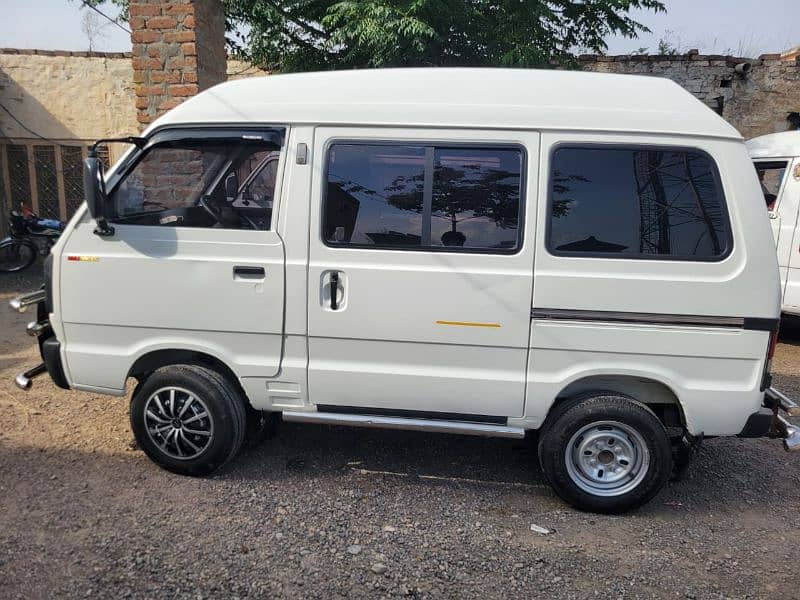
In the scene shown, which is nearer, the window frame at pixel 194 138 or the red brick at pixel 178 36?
the window frame at pixel 194 138

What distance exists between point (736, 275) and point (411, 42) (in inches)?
221

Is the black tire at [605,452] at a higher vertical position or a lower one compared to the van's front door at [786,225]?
lower

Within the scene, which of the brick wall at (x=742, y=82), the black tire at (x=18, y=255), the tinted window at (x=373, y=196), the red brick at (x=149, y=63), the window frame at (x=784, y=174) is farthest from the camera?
the brick wall at (x=742, y=82)

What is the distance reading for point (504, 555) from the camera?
9.65ft

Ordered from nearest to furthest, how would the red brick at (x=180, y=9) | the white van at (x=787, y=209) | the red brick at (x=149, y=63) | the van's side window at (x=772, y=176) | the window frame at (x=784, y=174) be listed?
the red brick at (x=180, y=9), the red brick at (x=149, y=63), the white van at (x=787, y=209), the window frame at (x=784, y=174), the van's side window at (x=772, y=176)

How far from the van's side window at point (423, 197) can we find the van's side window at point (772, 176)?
16.1 ft

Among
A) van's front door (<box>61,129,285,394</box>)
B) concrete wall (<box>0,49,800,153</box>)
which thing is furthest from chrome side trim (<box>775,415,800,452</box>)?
concrete wall (<box>0,49,800,153</box>)

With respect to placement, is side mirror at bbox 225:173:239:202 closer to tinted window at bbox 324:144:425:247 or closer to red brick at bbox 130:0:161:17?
tinted window at bbox 324:144:425:247

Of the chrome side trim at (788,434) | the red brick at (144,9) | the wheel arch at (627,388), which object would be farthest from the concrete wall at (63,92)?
the chrome side trim at (788,434)

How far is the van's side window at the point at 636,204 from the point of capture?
3.03m

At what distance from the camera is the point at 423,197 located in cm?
319

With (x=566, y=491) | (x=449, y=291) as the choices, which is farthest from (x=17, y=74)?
(x=566, y=491)

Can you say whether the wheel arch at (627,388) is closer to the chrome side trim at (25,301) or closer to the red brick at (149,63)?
the chrome side trim at (25,301)

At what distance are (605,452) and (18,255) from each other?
33.6 ft
